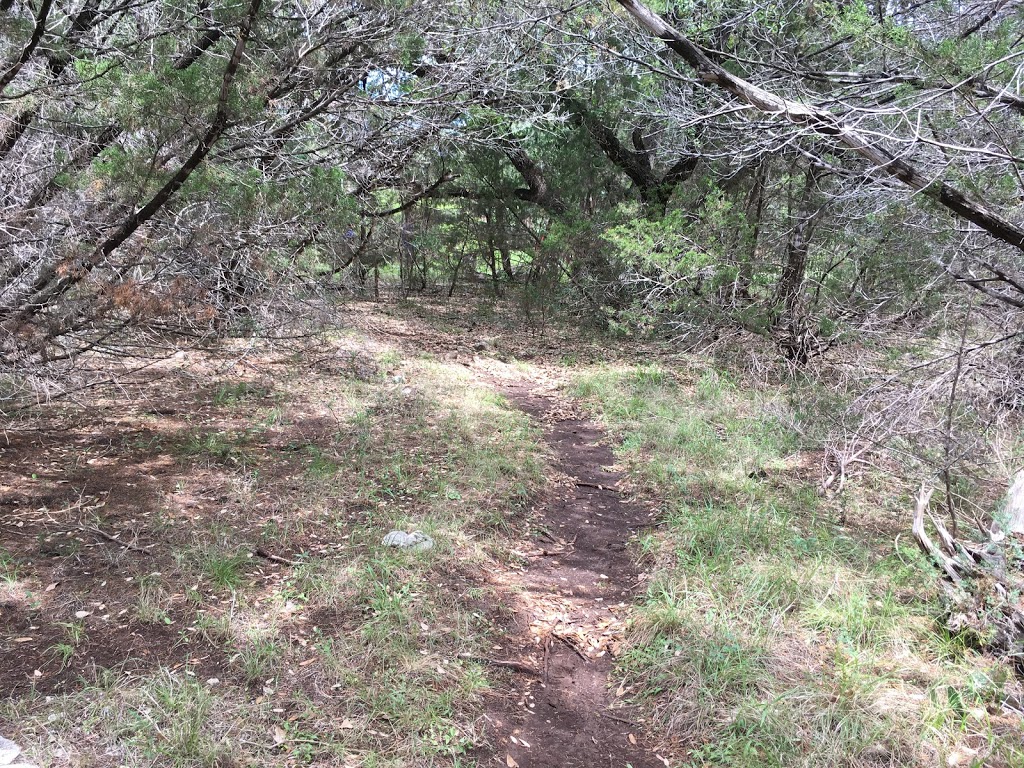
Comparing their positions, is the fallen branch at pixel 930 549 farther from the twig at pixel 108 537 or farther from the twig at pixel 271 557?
the twig at pixel 108 537

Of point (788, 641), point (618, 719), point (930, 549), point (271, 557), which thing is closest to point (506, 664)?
point (618, 719)

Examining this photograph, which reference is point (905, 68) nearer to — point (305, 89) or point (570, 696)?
point (305, 89)

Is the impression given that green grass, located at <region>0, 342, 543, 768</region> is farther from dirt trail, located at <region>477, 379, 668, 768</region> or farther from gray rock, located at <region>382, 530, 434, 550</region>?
dirt trail, located at <region>477, 379, 668, 768</region>

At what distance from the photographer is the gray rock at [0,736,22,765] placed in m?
1.91

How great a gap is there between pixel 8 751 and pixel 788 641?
122 inches

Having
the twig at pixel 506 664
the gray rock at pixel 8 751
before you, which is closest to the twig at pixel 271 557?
the twig at pixel 506 664

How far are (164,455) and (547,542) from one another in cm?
304

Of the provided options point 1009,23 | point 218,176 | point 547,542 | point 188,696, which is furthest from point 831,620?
point 218,176

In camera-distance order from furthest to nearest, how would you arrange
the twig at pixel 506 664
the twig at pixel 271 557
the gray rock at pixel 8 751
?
the twig at pixel 271 557 → the twig at pixel 506 664 → the gray rock at pixel 8 751

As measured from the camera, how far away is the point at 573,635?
3.19 m

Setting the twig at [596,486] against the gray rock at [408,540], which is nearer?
the gray rock at [408,540]

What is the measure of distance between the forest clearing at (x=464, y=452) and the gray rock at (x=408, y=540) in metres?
0.04

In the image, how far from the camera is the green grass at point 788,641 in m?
2.33

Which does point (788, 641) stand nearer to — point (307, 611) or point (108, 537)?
point (307, 611)
